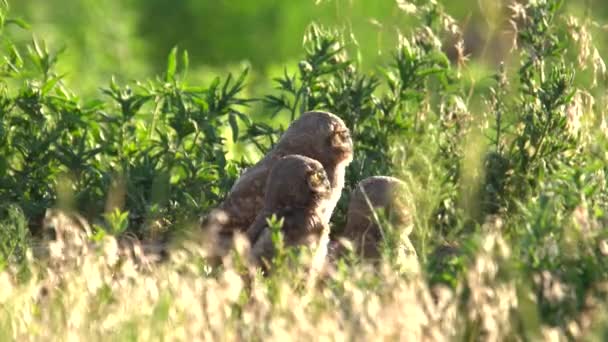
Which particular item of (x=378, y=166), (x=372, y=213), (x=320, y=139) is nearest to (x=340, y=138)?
(x=320, y=139)

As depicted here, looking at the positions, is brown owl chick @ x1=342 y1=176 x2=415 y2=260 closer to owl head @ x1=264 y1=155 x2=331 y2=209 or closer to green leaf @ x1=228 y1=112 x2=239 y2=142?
owl head @ x1=264 y1=155 x2=331 y2=209

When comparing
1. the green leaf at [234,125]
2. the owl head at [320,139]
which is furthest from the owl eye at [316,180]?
the green leaf at [234,125]

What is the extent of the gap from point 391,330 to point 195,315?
2.00 ft

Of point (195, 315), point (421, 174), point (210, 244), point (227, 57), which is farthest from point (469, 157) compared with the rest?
point (227, 57)

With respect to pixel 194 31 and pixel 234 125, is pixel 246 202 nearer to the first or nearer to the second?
pixel 234 125

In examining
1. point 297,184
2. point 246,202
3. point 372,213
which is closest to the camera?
point 297,184

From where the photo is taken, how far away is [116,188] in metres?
7.06

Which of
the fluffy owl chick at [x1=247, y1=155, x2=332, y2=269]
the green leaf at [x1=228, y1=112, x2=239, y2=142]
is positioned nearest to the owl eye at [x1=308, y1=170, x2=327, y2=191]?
the fluffy owl chick at [x1=247, y1=155, x2=332, y2=269]

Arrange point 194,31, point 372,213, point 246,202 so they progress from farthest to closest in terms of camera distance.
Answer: point 194,31
point 246,202
point 372,213

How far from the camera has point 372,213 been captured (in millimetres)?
6051

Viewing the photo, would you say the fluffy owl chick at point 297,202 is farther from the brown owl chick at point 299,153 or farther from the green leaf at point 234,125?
the green leaf at point 234,125

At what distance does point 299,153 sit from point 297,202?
56cm

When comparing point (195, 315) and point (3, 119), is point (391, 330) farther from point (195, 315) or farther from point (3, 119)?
point (3, 119)

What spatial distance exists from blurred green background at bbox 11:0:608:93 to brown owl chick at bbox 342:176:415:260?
842 centimetres
